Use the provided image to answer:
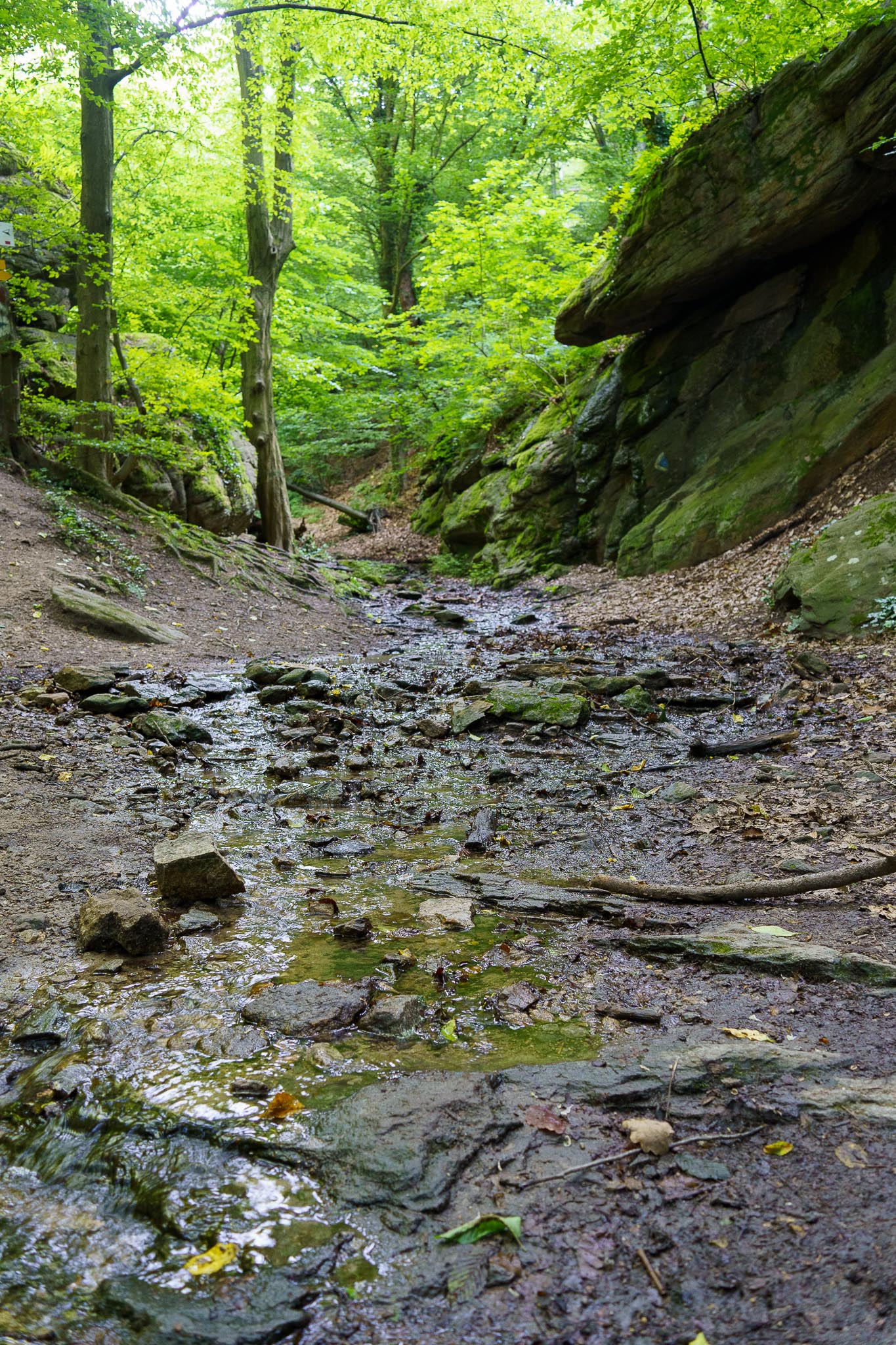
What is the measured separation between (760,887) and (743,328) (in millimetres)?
12152

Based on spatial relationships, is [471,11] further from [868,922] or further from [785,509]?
[868,922]

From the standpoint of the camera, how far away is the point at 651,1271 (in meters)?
1.55

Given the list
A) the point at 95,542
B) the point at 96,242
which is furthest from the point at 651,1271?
the point at 96,242

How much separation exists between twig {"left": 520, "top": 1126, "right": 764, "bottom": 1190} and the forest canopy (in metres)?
10.9

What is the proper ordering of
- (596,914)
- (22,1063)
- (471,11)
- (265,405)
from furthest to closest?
1. (265,405)
2. (471,11)
3. (596,914)
4. (22,1063)

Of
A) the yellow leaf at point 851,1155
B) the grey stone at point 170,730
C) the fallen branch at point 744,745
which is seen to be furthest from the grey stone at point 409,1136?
the grey stone at point 170,730

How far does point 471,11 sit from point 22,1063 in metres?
15.1

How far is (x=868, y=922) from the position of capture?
299 centimetres

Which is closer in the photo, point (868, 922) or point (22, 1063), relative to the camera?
point (22, 1063)

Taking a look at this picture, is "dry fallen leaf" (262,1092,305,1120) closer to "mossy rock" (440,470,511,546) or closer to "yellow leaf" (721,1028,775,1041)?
"yellow leaf" (721,1028,775,1041)

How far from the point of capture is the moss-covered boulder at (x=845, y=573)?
764cm

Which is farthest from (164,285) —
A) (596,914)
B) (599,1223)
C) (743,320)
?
(599,1223)

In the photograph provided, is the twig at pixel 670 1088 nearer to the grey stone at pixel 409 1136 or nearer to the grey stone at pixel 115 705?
the grey stone at pixel 409 1136

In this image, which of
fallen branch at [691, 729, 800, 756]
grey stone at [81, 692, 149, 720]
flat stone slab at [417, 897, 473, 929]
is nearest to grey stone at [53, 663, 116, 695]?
grey stone at [81, 692, 149, 720]
